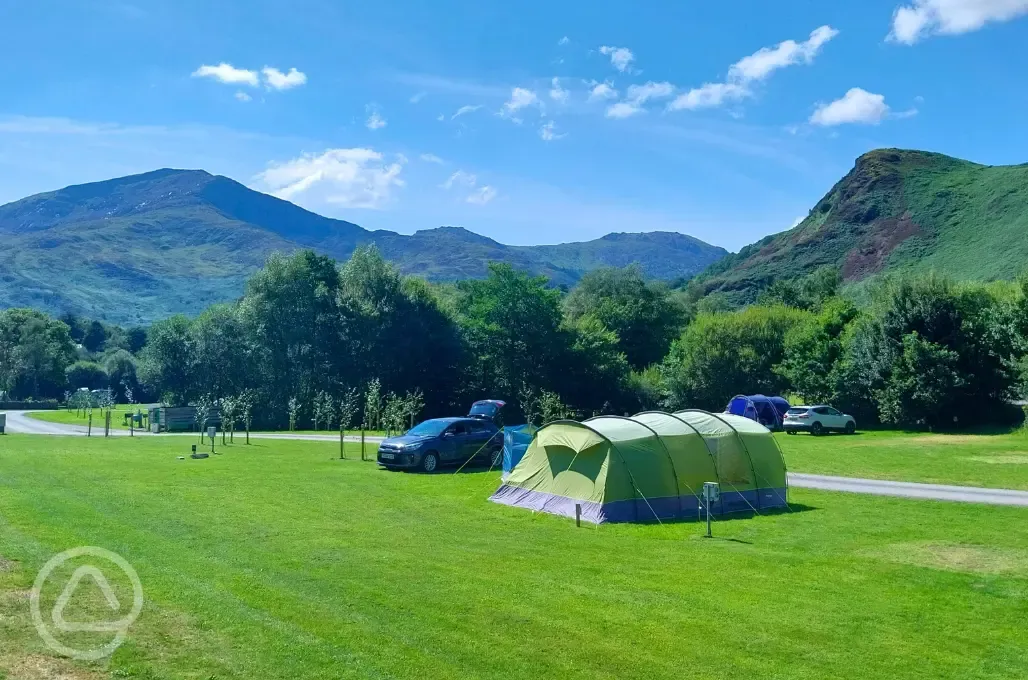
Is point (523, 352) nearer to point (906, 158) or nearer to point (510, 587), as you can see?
point (510, 587)

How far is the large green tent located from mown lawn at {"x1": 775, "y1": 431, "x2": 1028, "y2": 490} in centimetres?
821

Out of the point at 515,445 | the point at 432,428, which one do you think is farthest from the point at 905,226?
the point at 515,445

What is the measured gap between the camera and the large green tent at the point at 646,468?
1772cm

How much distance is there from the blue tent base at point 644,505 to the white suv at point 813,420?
25.5 metres

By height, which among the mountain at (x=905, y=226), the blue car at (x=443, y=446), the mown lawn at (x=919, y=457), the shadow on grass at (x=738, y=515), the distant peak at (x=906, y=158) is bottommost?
the shadow on grass at (x=738, y=515)

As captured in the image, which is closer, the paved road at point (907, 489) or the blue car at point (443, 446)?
the paved road at point (907, 489)

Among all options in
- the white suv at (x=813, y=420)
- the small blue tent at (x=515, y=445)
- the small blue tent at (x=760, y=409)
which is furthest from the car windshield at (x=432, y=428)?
the small blue tent at (x=760, y=409)

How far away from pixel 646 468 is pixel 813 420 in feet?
95.1

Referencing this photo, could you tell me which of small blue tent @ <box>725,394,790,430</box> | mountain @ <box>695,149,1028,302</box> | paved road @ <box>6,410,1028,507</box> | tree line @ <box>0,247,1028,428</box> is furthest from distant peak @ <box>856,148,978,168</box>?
paved road @ <box>6,410,1028,507</box>

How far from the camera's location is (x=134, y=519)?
14.4m

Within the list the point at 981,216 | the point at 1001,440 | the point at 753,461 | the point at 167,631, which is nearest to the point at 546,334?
the point at 1001,440

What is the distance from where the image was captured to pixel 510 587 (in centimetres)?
1098

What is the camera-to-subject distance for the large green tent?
17719 millimetres

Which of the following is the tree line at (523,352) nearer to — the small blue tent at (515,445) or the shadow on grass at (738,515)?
the small blue tent at (515,445)
